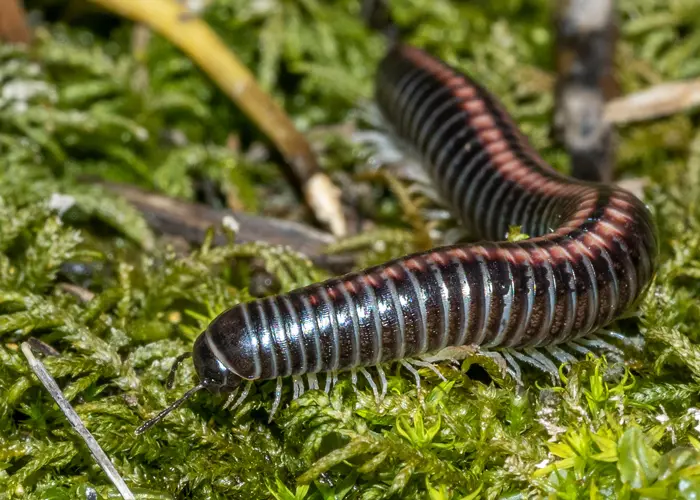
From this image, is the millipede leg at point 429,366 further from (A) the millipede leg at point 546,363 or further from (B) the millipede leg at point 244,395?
(B) the millipede leg at point 244,395

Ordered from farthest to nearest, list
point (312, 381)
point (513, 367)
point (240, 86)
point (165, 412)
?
1. point (240, 86)
2. point (513, 367)
3. point (312, 381)
4. point (165, 412)

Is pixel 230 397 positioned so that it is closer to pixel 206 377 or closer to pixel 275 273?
pixel 206 377

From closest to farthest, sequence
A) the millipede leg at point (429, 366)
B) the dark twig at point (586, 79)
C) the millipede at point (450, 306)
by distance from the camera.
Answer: the millipede at point (450, 306) < the millipede leg at point (429, 366) < the dark twig at point (586, 79)

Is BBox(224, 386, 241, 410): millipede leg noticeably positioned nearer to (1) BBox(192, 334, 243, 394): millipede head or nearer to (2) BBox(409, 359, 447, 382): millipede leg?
(1) BBox(192, 334, 243, 394): millipede head

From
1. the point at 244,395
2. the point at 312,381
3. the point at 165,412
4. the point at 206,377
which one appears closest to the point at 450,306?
the point at 312,381

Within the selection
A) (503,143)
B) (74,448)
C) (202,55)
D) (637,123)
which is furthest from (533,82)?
(74,448)

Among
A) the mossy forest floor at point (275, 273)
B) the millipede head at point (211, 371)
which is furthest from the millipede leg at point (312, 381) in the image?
the millipede head at point (211, 371)
